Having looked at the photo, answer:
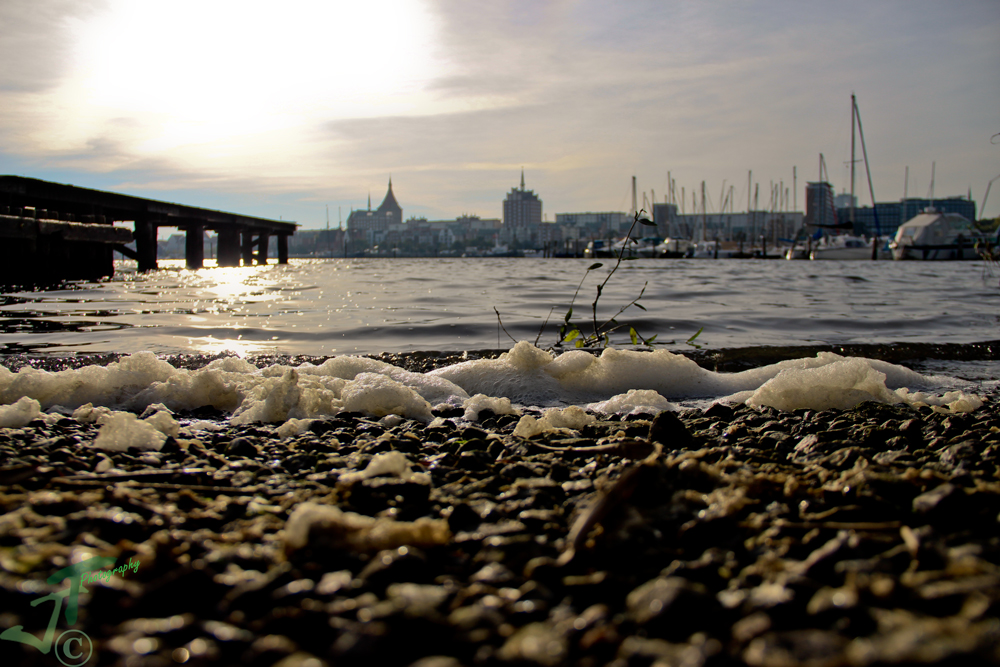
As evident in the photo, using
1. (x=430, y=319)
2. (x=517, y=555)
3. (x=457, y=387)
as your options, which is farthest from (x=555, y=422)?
(x=430, y=319)

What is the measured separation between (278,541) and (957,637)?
5.30 feet

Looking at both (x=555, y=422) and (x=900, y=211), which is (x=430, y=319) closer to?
(x=555, y=422)

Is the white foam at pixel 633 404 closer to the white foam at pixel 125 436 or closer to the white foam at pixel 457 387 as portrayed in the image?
the white foam at pixel 457 387

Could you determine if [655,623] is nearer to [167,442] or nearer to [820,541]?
[820,541]

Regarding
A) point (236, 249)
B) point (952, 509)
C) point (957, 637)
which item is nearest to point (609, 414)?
point (952, 509)

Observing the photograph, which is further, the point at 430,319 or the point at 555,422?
the point at 430,319

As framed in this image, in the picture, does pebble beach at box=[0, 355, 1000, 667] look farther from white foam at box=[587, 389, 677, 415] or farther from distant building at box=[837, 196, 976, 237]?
distant building at box=[837, 196, 976, 237]

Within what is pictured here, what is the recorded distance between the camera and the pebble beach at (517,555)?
4.10 feet

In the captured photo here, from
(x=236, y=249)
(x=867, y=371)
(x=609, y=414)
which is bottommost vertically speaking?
(x=609, y=414)

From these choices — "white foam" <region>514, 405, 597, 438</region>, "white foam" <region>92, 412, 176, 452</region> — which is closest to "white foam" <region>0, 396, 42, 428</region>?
"white foam" <region>92, 412, 176, 452</region>

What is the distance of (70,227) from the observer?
17547 mm

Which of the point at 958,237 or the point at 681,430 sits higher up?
the point at 958,237

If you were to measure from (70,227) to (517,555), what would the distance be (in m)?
20.4

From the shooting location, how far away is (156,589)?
145 cm
